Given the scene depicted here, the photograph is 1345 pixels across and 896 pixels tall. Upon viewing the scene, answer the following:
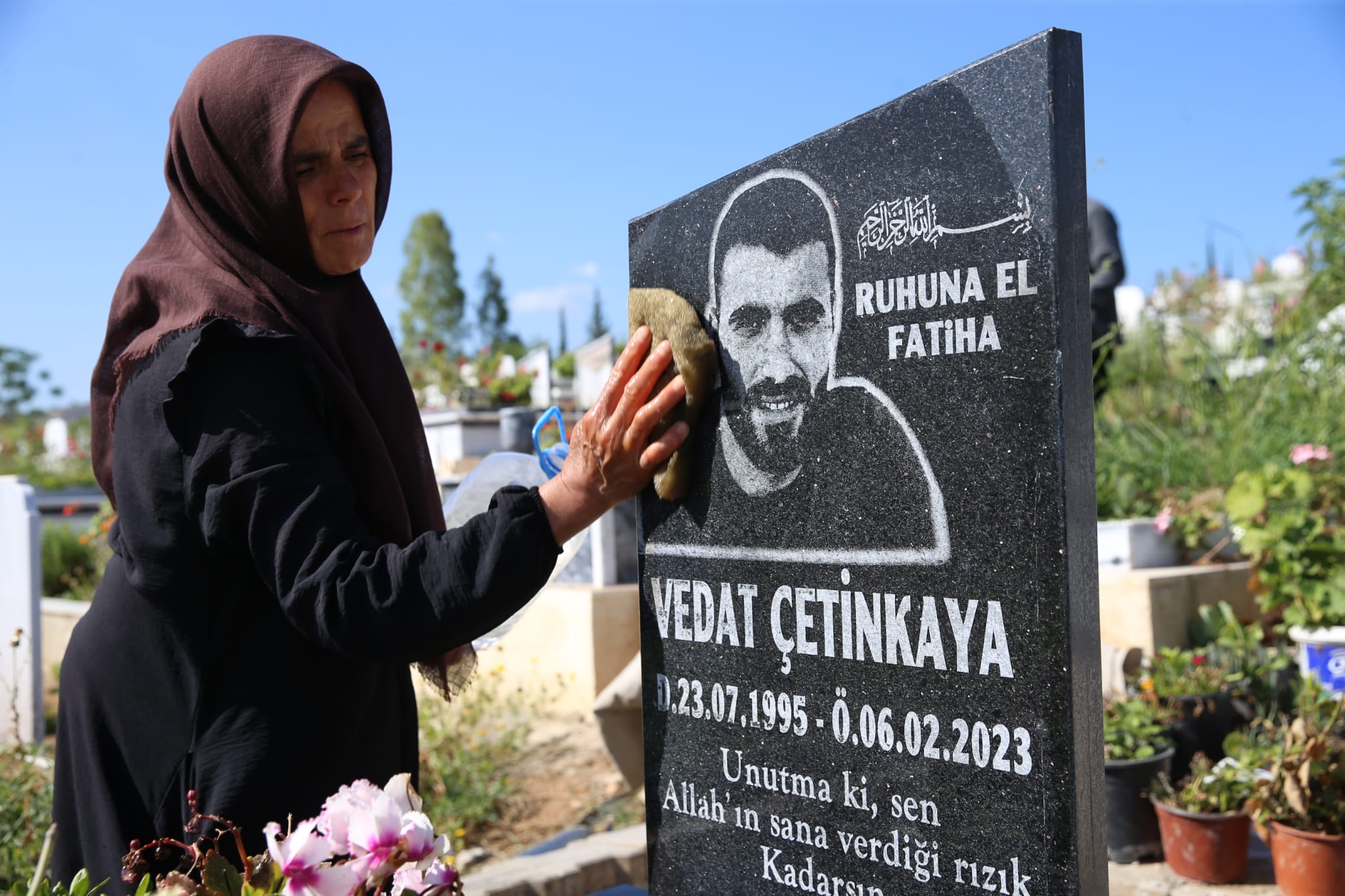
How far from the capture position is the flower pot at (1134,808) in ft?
10.6

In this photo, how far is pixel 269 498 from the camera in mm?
1359

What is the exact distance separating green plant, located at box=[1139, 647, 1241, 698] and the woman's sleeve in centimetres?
292

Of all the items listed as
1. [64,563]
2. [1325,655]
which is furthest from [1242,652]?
[64,563]

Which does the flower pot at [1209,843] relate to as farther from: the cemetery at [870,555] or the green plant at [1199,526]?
the green plant at [1199,526]

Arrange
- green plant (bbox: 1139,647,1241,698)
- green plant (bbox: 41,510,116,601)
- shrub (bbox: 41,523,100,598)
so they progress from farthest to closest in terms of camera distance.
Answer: shrub (bbox: 41,523,100,598) → green plant (bbox: 41,510,116,601) → green plant (bbox: 1139,647,1241,698)

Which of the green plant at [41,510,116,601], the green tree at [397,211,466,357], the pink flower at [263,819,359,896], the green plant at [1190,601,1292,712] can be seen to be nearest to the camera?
the pink flower at [263,819,359,896]

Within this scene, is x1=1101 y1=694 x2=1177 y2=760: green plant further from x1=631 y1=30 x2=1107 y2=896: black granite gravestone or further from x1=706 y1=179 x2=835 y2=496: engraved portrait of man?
x1=706 y1=179 x2=835 y2=496: engraved portrait of man

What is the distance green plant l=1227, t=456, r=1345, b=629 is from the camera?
13.1 feet

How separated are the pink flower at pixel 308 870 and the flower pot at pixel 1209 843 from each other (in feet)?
9.00

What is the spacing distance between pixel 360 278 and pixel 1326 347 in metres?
5.50

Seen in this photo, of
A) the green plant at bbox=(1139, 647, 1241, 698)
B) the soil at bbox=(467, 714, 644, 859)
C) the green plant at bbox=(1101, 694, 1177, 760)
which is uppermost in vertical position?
the green plant at bbox=(1139, 647, 1241, 698)

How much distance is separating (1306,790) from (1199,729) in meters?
0.75

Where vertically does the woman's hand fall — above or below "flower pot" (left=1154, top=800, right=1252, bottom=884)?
above

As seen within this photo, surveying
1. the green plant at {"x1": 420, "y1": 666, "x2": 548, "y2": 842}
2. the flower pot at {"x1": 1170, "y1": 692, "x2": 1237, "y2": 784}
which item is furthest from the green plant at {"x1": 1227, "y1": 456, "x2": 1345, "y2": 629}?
the green plant at {"x1": 420, "y1": 666, "x2": 548, "y2": 842}
